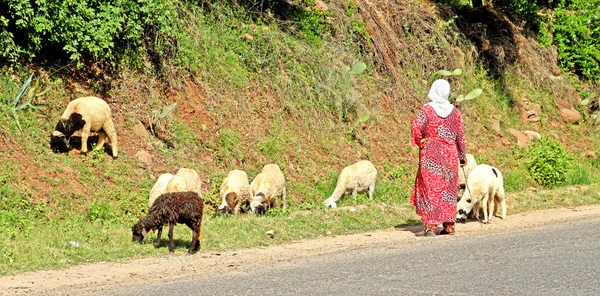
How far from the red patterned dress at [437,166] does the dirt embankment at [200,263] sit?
14.7 inches

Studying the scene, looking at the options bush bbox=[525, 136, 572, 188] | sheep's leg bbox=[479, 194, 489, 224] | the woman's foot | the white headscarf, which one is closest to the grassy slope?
bush bbox=[525, 136, 572, 188]

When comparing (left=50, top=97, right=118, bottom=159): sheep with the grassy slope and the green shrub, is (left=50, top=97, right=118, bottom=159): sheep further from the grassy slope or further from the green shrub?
the green shrub

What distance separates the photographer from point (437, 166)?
1130 cm

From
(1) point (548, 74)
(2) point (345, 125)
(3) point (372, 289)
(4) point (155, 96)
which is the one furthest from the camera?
(1) point (548, 74)

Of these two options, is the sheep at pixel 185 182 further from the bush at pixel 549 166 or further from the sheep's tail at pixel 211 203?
the bush at pixel 549 166

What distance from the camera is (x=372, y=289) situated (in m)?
7.33

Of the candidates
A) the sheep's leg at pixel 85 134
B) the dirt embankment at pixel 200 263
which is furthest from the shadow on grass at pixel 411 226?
the sheep's leg at pixel 85 134

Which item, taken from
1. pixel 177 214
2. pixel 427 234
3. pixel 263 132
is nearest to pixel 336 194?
pixel 263 132

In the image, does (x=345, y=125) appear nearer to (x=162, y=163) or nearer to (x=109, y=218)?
(x=162, y=163)

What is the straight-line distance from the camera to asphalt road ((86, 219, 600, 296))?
24.0 feet

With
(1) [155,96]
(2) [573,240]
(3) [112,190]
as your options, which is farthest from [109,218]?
(2) [573,240]

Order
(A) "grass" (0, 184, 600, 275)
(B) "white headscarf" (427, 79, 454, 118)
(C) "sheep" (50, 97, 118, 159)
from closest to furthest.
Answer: (A) "grass" (0, 184, 600, 275) < (B) "white headscarf" (427, 79, 454, 118) < (C) "sheep" (50, 97, 118, 159)

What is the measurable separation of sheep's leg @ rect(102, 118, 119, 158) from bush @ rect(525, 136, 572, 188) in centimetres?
924

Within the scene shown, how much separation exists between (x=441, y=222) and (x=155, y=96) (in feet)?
19.2
